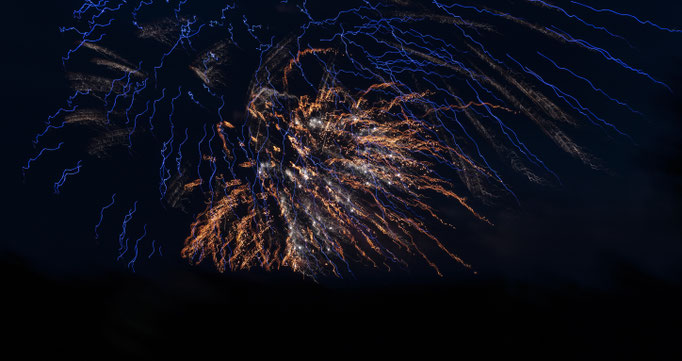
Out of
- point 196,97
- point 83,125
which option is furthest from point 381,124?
point 83,125

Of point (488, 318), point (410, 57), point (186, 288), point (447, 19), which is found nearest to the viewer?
point (186, 288)

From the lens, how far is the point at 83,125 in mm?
4230

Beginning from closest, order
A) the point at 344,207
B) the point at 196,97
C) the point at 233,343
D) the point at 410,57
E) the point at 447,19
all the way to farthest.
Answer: the point at 233,343 → the point at 447,19 → the point at 410,57 → the point at 196,97 → the point at 344,207

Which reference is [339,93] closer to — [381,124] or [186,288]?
[381,124]

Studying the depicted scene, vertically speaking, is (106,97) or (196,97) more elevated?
(196,97)

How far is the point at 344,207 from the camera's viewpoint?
4.98 metres

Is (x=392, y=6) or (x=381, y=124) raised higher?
(x=392, y=6)

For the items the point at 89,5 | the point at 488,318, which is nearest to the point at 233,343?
the point at 488,318

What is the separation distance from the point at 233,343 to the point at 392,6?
13.4 feet

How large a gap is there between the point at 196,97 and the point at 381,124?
2744mm

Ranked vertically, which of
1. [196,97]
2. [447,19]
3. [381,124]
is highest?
[447,19]

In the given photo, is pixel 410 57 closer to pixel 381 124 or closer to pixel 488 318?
pixel 381 124

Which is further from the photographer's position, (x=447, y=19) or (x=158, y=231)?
(x=158, y=231)

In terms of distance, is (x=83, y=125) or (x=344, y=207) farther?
(x=344, y=207)
